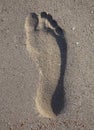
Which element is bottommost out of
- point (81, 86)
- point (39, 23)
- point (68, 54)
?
point (81, 86)

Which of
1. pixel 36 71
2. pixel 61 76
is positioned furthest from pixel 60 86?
pixel 36 71

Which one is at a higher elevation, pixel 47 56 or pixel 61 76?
pixel 47 56

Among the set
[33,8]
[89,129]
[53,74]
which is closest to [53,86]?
[53,74]

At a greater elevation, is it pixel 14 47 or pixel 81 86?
pixel 14 47

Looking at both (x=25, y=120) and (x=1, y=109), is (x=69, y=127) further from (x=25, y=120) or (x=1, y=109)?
(x=1, y=109)

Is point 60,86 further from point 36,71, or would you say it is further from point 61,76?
point 36,71
